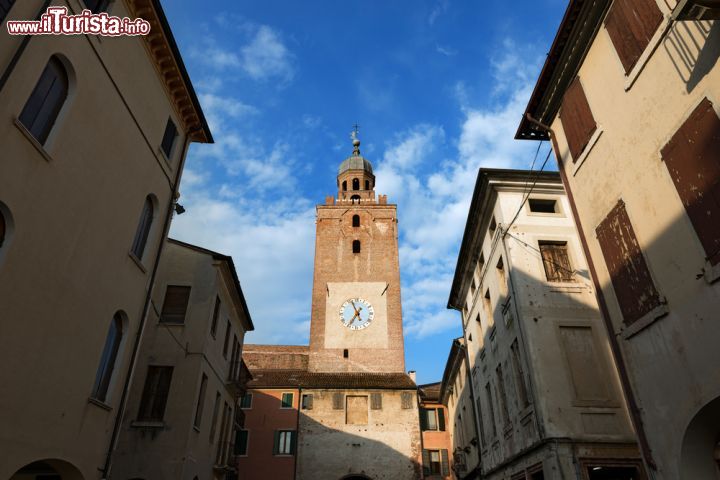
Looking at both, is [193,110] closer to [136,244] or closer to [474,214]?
[136,244]

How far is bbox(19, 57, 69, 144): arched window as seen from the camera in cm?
795

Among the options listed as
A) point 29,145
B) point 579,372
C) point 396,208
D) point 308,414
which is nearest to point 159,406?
point 29,145

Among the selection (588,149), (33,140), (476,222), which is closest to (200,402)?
(33,140)

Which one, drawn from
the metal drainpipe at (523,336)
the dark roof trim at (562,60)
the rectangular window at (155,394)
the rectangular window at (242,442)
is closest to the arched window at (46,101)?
the dark roof trim at (562,60)

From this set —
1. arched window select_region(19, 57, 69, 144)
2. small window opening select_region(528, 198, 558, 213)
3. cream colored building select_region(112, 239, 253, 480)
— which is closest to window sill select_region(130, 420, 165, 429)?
cream colored building select_region(112, 239, 253, 480)

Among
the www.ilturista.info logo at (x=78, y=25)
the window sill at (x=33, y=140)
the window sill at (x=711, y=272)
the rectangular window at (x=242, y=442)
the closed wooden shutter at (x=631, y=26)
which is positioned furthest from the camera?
the rectangular window at (x=242, y=442)

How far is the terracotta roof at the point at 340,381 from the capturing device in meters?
31.9

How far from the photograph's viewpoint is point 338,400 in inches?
1243

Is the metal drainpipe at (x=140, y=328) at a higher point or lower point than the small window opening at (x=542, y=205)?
lower

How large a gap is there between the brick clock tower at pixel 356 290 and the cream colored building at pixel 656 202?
25.7 m

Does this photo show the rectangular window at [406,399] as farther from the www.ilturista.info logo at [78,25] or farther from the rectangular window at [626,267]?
the www.ilturista.info logo at [78,25]

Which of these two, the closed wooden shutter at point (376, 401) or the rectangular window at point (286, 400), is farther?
the rectangular window at point (286, 400)

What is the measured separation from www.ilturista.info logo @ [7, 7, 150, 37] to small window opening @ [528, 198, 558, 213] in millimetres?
12816

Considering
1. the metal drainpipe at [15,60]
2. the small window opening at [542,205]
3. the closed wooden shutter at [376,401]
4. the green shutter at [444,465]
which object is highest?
the small window opening at [542,205]
